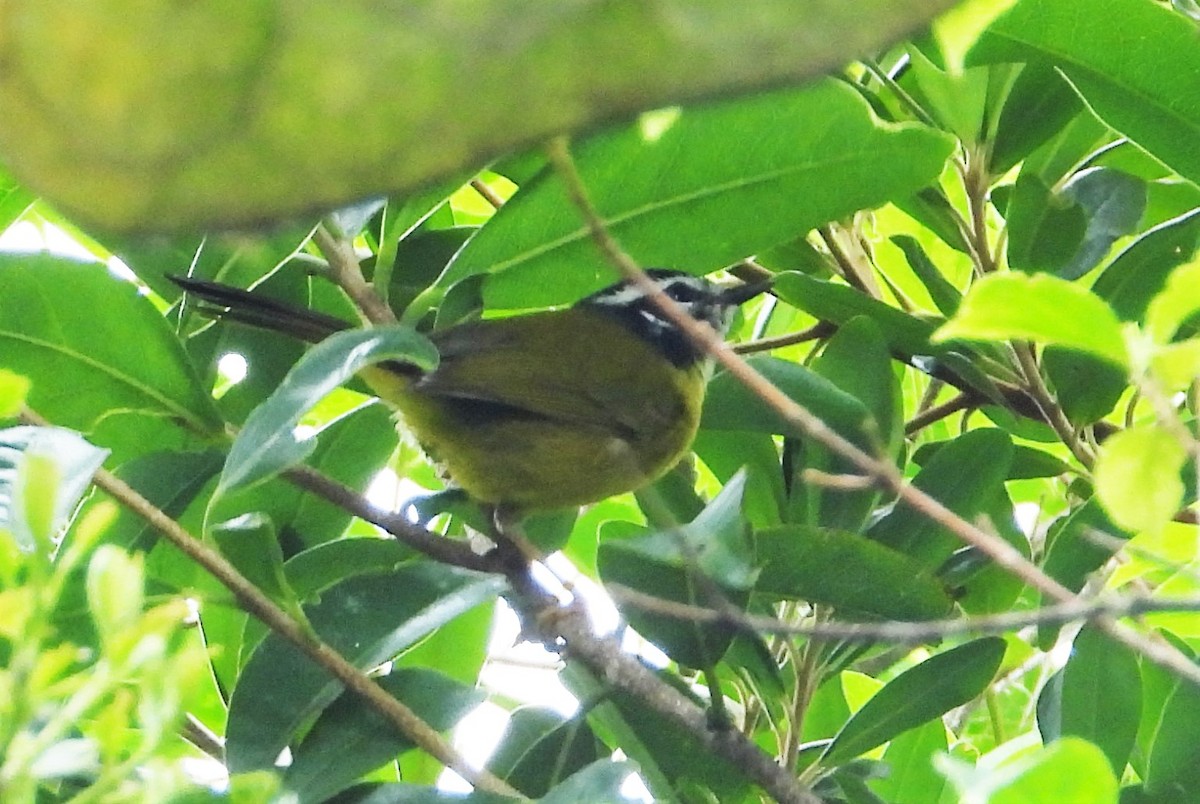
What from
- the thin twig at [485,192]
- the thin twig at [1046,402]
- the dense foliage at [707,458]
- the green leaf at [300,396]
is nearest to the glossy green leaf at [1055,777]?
the dense foliage at [707,458]

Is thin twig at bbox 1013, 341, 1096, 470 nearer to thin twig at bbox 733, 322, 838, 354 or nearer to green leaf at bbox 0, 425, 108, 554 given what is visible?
thin twig at bbox 733, 322, 838, 354

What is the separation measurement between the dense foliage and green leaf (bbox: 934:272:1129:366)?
0.89ft

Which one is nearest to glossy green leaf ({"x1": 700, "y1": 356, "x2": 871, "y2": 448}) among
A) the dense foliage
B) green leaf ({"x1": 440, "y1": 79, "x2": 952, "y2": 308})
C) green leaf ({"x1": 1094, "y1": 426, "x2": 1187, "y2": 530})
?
the dense foliage

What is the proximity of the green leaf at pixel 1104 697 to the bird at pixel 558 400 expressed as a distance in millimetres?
585

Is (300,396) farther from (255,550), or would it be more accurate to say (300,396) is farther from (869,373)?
(869,373)

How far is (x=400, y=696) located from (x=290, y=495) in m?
0.22

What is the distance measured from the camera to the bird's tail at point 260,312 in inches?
42.1

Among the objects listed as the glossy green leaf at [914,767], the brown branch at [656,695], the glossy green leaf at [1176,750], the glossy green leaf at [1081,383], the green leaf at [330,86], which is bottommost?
the glossy green leaf at [914,767]

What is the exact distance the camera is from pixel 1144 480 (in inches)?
22.0

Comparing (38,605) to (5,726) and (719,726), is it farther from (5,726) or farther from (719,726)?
(719,726)

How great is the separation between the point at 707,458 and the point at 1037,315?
0.72 m

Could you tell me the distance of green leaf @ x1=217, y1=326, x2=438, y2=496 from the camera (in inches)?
30.4

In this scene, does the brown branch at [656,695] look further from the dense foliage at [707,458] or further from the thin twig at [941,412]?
the thin twig at [941,412]

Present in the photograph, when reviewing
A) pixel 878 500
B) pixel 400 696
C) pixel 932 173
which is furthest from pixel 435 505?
pixel 932 173
